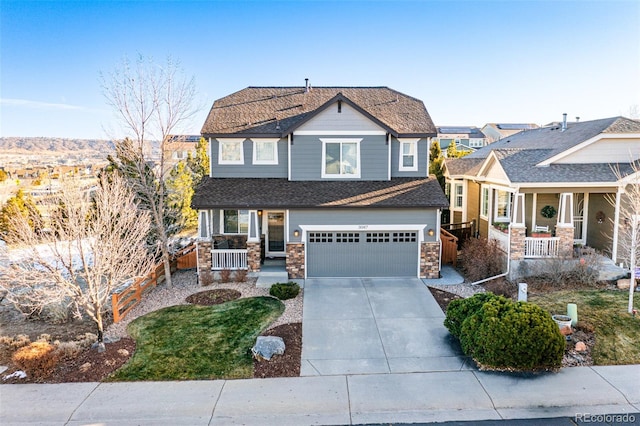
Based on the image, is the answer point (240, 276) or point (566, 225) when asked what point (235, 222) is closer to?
point (240, 276)

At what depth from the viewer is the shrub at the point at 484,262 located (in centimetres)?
1452

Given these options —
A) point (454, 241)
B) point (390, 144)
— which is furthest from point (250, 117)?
point (454, 241)

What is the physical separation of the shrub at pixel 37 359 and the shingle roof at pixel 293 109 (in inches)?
388

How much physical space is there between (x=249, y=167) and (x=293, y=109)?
3649mm

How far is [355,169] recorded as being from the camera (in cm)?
1589

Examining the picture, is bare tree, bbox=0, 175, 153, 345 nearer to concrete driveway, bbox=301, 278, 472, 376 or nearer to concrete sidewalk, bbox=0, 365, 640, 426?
concrete sidewalk, bbox=0, 365, 640, 426

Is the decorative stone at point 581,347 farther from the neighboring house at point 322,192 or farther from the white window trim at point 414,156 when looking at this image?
the white window trim at point 414,156

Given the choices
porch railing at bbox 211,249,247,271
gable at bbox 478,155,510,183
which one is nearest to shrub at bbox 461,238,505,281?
gable at bbox 478,155,510,183

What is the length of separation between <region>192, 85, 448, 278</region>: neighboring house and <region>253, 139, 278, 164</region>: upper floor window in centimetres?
4

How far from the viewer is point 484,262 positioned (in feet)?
47.8

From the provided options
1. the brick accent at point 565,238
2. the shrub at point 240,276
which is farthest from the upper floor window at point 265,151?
the brick accent at point 565,238

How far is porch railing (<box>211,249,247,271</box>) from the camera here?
591 inches

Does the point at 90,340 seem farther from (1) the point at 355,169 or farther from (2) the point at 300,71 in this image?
(2) the point at 300,71

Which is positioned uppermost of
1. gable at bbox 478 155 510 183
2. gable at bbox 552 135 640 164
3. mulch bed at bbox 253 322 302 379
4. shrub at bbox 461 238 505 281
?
gable at bbox 552 135 640 164
